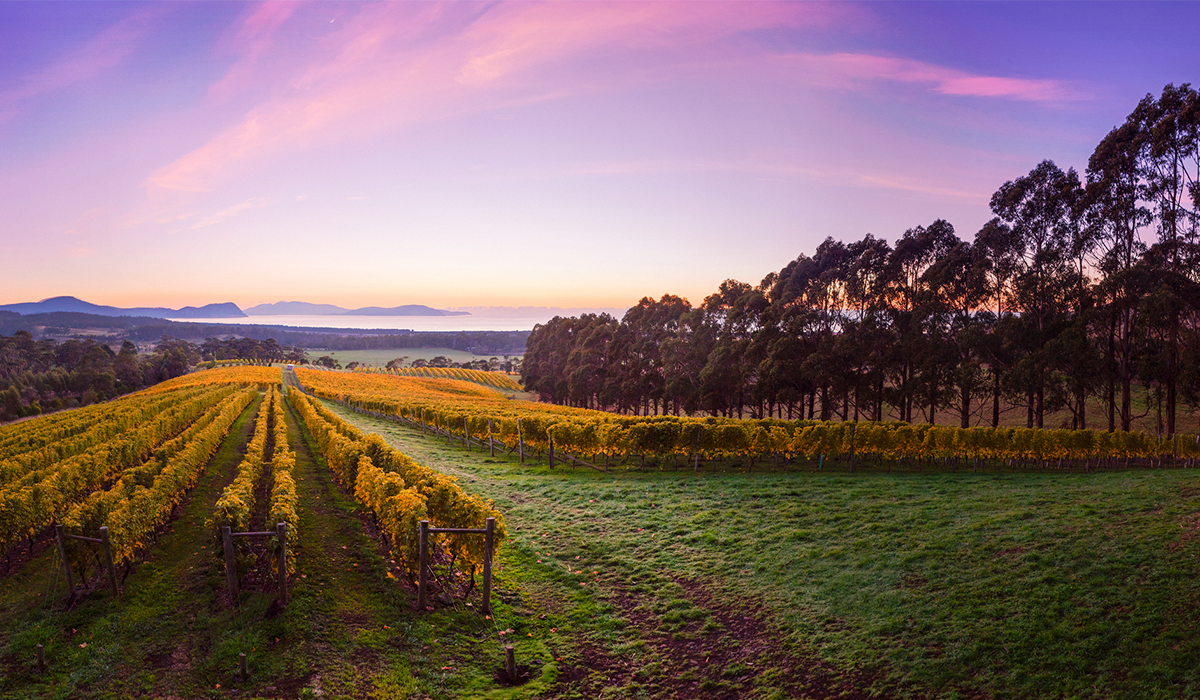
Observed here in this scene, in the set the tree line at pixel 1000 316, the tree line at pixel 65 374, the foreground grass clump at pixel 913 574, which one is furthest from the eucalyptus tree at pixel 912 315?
the tree line at pixel 65 374

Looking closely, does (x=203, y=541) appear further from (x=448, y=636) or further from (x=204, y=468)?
(x=204, y=468)

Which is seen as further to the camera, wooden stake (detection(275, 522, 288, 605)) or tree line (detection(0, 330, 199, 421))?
tree line (detection(0, 330, 199, 421))

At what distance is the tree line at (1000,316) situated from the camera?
30156mm

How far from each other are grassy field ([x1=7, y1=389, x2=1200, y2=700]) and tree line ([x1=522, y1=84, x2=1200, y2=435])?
20933 millimetres

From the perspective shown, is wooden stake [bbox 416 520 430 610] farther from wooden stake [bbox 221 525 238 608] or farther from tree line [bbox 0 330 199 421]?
tree line [bbox 0 330 199 421]

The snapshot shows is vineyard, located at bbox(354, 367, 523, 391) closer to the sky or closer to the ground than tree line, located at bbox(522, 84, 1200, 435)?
closer to the ground

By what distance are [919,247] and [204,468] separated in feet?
154

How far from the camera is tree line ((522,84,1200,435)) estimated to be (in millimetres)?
30156

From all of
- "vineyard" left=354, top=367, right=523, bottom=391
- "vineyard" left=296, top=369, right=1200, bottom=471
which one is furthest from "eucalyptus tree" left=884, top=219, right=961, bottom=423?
"vineyard" left=354, top=367, right=523, bottom=391

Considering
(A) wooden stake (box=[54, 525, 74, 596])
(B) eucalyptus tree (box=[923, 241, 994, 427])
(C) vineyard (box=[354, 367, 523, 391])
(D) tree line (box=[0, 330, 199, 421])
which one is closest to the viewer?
(A) wooden stake (box=[54, 525, 74, 596])

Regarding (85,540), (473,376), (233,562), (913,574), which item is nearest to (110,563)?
(85,540)

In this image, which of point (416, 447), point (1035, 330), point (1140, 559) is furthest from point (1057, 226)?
point (416, 447)

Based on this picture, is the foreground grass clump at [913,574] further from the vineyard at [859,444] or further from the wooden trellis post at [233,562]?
the vineyard at [859,444]

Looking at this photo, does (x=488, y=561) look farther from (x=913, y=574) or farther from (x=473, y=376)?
(x=473, y=376)
